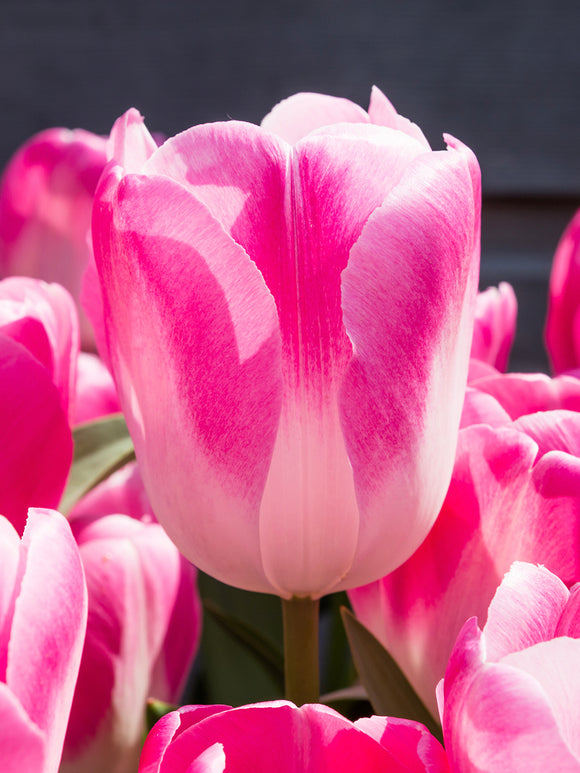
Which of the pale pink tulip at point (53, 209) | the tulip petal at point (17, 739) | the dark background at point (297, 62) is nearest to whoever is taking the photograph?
the tulip petal at point (17, 739)

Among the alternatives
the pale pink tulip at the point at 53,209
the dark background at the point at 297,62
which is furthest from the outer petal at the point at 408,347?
the dark background at the point at 297,62

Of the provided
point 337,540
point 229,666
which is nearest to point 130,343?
point 337,540

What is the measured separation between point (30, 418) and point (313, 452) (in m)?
0.07

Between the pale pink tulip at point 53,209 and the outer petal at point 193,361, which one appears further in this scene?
the pale pink tulip at point 53,209

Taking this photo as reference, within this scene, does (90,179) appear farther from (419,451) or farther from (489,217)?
(489,217)

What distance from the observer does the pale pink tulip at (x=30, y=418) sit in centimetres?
22

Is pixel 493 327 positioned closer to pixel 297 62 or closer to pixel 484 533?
pixel 484 533

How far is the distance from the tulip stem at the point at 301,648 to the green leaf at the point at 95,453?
9 centimetres

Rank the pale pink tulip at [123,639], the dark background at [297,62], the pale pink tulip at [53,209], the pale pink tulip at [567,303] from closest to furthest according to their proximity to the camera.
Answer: the pale pink tulip at [123,639] < the pale pink tulip at [567,303] < the pale pink tulip at [53,209] < the dark background at [297,62]

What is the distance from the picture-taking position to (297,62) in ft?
3.85

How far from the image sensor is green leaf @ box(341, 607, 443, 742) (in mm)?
231

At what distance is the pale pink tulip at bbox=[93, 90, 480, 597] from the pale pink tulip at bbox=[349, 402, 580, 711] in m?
0.02

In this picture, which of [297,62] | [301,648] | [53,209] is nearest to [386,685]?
[301,648]

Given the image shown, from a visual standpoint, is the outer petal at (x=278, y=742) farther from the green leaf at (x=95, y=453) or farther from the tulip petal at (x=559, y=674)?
the green leaf at (x=95, y=453)
